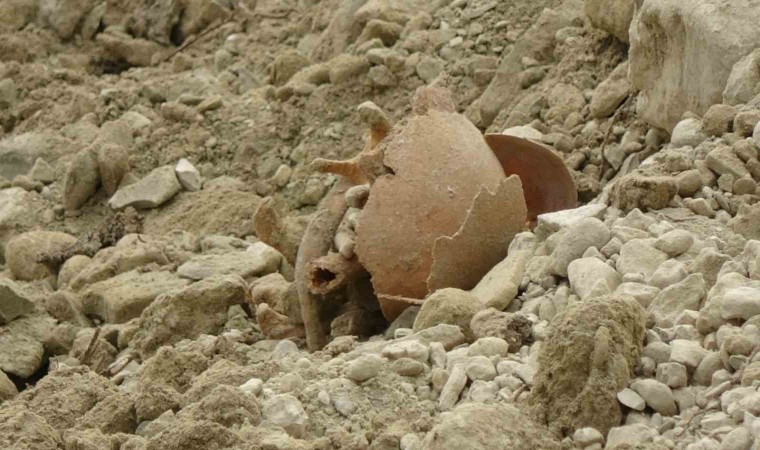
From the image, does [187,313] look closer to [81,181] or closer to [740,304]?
[740,304]

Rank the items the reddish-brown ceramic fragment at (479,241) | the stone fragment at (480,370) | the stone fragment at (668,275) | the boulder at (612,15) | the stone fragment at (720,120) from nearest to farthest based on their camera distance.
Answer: the stone fragment at (480,370) < the stone fragment at (668,275) < the reddish-brown ceramic fragment at (479,241) < the stone fragment at (720,120) < the boulder at (612,15)

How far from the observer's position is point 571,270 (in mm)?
4402

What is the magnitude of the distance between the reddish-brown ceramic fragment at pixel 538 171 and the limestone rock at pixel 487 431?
2.27 metres

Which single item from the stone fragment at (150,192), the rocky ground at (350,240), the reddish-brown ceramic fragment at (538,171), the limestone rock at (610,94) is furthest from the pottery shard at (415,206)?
the stone fragment at (150,192)

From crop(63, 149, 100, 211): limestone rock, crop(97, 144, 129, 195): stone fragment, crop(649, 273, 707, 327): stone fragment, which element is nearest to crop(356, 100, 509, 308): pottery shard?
crop(649, 273, 707, 327): stone fragment

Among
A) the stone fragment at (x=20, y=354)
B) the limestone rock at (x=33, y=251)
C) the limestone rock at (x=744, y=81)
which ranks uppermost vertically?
the limestone rock at (x=744, y=81)

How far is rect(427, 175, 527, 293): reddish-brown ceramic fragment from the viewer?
489 centimetres

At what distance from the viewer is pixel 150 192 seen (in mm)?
8102

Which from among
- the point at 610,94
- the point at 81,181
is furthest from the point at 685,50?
the point at 81,181

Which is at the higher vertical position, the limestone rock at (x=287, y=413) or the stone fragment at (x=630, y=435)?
the stone fragment at (x=630, y=435)

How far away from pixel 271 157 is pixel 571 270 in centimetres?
401

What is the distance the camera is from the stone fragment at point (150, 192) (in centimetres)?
805

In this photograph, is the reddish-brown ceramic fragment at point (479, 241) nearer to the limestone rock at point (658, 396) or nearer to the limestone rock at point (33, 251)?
the limestone rock at point (658, 396)

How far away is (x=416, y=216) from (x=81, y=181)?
3.74 meters
